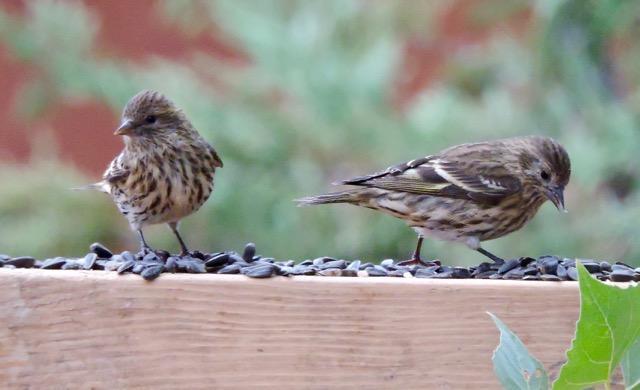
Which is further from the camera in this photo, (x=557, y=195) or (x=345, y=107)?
(x=345, y=107)

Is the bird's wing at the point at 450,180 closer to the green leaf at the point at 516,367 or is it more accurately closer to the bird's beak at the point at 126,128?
the bird's beak at the point at 126,128

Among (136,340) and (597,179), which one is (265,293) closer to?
(136,340)

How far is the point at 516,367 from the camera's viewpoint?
1347 mm

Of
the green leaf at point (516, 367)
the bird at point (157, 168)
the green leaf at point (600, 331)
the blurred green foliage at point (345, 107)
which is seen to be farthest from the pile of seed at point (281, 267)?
the blurred green foliage at point (345, 107)

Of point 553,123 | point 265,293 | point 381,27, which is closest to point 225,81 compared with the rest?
point 381,27

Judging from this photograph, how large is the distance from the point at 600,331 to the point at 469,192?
2329 mm

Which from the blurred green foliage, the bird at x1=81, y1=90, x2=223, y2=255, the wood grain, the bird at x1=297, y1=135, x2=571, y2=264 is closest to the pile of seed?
the wood grain

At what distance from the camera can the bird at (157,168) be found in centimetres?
336

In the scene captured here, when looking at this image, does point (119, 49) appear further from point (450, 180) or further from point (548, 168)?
point (548, 168)

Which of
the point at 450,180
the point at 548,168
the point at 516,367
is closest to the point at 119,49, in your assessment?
the point at 450,180

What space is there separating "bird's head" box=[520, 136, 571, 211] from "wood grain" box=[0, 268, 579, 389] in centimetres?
128

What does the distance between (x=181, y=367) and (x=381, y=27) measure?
3561 millimetres

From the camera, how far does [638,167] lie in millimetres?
4480

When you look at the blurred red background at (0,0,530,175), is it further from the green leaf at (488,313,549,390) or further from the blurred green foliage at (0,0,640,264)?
the green leaf at (488,313,549,390)
